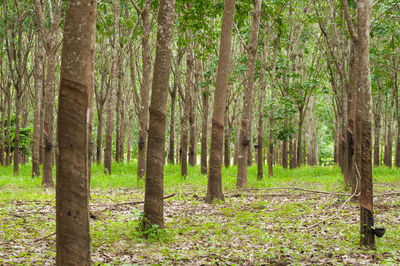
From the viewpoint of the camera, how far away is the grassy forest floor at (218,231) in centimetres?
528

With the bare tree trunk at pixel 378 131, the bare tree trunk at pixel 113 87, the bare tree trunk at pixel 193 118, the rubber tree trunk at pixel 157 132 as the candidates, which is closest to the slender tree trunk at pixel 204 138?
the bare tree trunk at pixel 193 118

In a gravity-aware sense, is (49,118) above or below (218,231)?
above

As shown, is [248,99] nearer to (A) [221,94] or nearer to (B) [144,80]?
(A) [221,94]

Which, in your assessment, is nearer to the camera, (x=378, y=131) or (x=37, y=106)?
(x=37, y=106)

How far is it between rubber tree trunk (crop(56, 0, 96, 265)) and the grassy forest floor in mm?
1559

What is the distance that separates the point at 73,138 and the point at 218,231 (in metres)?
4.09

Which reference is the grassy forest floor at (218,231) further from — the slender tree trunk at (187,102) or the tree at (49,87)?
the slender tree trunk at (187,102)

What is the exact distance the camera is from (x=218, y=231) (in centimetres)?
671

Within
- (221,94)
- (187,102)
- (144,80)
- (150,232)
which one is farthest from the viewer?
(187,102)

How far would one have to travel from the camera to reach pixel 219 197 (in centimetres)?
913

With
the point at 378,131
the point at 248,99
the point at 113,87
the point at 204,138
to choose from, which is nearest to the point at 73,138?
the point at 248,99

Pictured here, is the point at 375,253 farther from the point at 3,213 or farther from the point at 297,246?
the point at 3,213

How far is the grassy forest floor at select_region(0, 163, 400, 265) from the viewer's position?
5.28 meters

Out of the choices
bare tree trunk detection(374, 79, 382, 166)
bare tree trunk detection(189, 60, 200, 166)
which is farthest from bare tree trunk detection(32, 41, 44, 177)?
bare tree trunk detection(374, 79, 382, 166)
